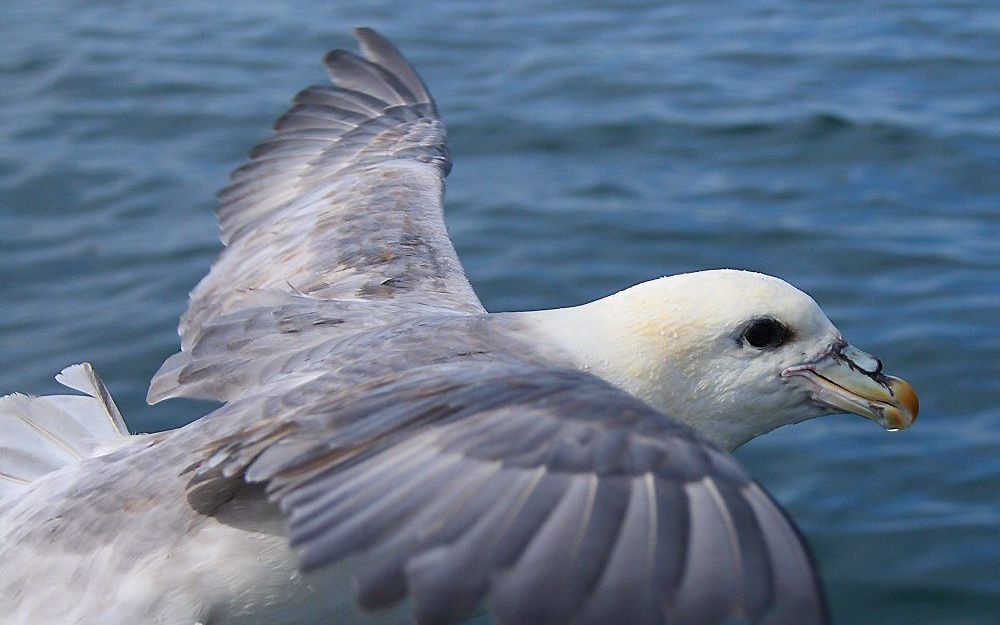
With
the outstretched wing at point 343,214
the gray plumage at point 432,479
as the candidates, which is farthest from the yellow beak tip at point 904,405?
the outstretched wing at point 343,214

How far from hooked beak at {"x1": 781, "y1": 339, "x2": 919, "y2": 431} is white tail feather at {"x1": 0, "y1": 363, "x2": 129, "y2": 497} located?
1.98 meters

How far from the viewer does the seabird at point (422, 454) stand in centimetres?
293

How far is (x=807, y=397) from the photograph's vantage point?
4172mm

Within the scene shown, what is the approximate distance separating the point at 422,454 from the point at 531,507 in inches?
12.4

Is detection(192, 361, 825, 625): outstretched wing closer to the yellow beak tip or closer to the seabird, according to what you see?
the seabird

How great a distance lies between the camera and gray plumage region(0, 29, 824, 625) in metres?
2.90

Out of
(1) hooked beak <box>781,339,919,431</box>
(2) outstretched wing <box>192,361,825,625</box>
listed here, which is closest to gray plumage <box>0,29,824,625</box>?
(2) outstretched wing <box>192,361,825,625</box>

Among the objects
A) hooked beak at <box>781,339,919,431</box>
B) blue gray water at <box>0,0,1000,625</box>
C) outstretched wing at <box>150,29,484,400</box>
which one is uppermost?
outstretched wing at <box>150,29,484,400</box>

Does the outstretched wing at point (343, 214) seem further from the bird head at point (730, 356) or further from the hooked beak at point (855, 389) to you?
the hooked beak at point (855, 389)

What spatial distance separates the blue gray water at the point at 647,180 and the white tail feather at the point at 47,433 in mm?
1218

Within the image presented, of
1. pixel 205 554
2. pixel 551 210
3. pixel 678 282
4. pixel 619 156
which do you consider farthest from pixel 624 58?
pixel 205 554

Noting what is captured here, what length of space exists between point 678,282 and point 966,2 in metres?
6.88

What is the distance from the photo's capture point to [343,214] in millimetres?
5762

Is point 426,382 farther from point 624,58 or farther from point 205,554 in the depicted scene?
point 624,58
